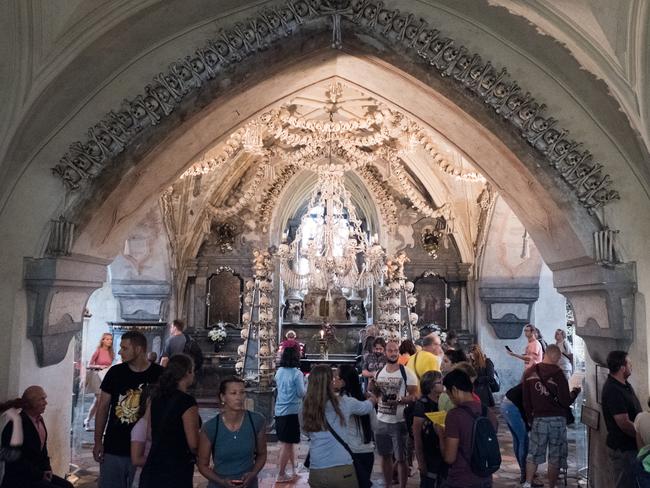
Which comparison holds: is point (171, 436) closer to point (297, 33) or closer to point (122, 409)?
point (122, 409)

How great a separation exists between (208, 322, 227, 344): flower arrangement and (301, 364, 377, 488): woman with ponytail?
8536 millimetres

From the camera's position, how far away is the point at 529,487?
507 centimetres

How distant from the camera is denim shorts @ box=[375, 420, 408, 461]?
15.2 feet

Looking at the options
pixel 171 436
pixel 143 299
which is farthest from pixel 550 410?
pixel 143 299

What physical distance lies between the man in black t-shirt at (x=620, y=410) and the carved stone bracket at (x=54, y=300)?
3586mm

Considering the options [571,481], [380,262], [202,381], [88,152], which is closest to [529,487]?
[571,481]

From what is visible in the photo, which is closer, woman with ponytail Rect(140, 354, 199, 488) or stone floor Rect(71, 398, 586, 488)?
woman with ponytail Rect(140, 354, 199, 488)

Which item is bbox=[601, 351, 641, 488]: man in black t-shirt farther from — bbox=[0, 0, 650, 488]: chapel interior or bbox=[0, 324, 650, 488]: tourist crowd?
bbox=[0, 0, 650, 488]: chapel interior

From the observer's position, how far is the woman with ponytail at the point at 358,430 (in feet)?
10.1

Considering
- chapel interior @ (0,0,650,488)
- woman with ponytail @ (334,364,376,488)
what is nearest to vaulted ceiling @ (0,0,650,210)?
chapel interior @ (0,0,650,488)

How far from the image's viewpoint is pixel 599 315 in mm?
4504

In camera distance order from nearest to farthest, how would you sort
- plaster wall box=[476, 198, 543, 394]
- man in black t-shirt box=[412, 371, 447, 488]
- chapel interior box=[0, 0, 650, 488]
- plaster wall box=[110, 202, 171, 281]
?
man in black t-shirt box=[412, 371, 447, 488]
chapel interior box=[0, 0, 650, 488]
plaster wall box=[110, 202, 171, 281]
plaster wall box=[476, 198, 543, 394]

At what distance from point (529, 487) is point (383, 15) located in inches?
145

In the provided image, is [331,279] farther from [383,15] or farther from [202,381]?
[383,15]
